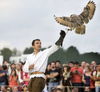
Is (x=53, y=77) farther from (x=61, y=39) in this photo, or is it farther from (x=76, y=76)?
(x=61, y=39)

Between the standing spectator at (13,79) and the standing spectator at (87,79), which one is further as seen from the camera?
the standing spectator at (13,79)

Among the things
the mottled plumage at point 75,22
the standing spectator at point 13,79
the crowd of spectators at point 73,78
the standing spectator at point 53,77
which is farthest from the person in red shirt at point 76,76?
the mottled plumage at point 75,22

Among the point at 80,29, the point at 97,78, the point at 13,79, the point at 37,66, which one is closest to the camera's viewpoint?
the point at 80,29

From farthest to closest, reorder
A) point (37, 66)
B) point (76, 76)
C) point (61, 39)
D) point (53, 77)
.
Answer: point (53, 77) → point (76, 76) → point (37, 66) → point (61, 39)

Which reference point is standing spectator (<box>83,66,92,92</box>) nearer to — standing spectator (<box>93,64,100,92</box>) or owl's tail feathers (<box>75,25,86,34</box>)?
standing spectator (<box>93,64,100,92</box>)

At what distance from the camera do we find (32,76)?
10.7m

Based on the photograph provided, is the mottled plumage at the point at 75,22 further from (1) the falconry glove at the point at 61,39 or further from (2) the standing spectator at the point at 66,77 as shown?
(2) the standing spectator at the point at 66,77

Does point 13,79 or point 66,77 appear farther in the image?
point 13,79

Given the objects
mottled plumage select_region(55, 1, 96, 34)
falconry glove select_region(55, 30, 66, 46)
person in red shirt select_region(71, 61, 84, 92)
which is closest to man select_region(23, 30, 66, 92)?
falconry glove select_region(55, 30, 66, 46)

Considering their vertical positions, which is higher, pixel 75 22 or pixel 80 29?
pixel 75 22

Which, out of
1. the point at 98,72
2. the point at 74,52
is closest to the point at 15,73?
the point at 98,72

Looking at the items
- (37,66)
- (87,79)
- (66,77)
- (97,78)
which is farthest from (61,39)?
(87,79)

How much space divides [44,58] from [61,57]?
1117 centimetres

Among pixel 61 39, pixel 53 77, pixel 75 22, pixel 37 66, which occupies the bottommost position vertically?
pixel 37 66
